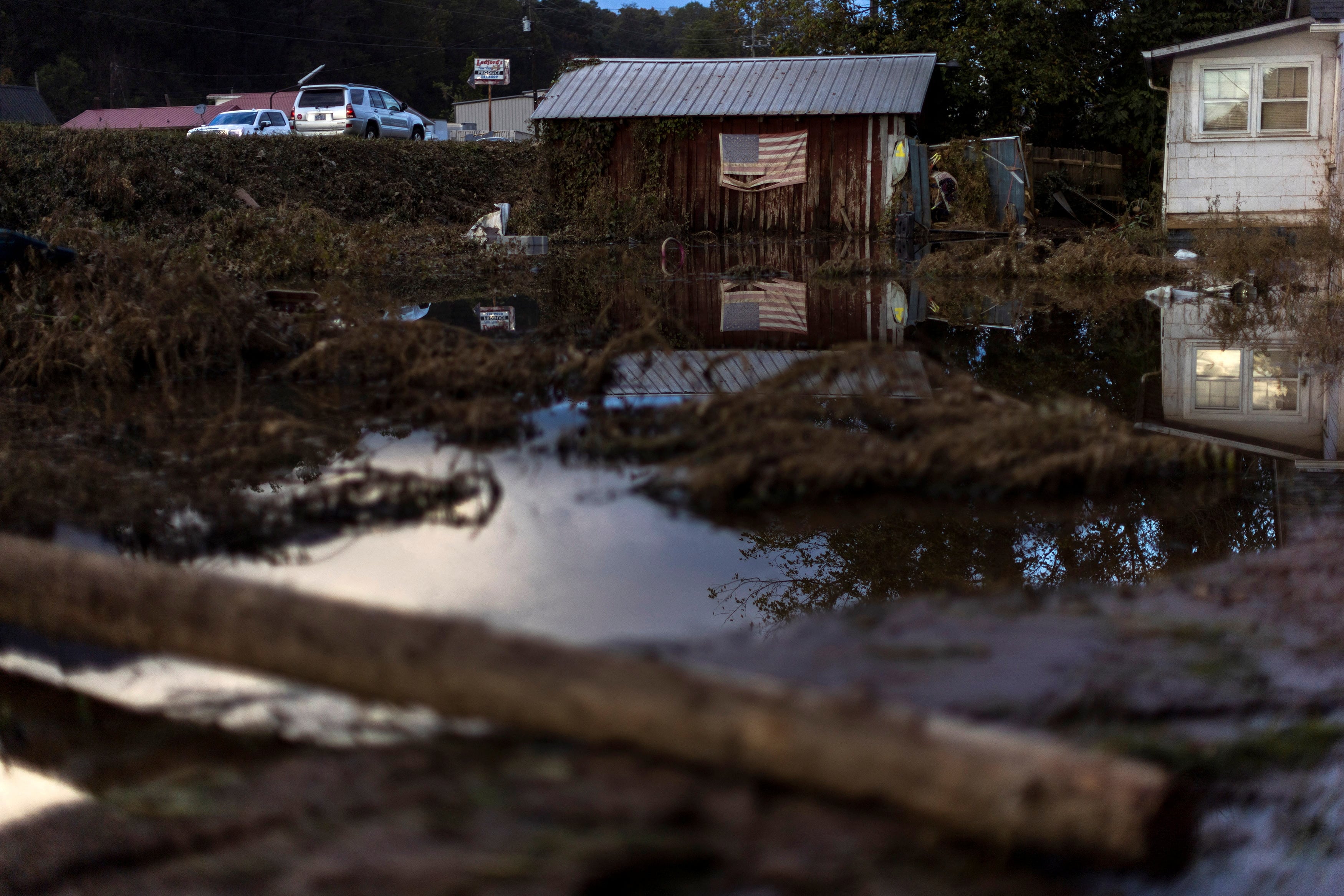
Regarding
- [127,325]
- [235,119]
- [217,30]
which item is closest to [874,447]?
[127,325]

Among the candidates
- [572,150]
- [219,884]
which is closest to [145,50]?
[572,150]

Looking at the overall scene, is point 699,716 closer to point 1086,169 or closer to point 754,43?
point 1086,169

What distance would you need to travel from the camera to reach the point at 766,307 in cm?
1121

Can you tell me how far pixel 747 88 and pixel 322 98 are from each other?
1279 centimetres

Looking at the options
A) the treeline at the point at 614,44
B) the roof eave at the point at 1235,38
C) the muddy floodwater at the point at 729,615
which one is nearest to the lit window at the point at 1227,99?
the roof eave at the point at 1235,38

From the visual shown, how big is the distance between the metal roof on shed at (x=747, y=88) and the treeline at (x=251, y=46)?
86.8 feet

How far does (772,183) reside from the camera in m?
23.2

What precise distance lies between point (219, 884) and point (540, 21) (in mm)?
83811

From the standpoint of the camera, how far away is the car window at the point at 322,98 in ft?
98.3

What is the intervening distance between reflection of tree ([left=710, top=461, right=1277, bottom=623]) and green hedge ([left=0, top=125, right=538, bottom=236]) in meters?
8.38

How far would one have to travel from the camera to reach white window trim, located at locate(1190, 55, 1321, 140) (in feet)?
52.9

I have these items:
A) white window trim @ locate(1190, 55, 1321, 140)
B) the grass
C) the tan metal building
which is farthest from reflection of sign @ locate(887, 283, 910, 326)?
the tan metal building

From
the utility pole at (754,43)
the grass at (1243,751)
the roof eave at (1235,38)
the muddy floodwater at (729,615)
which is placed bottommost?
the grass at (1243,751)

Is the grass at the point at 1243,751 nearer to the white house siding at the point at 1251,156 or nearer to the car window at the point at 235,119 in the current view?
the white house siding at the point at 1251,156
